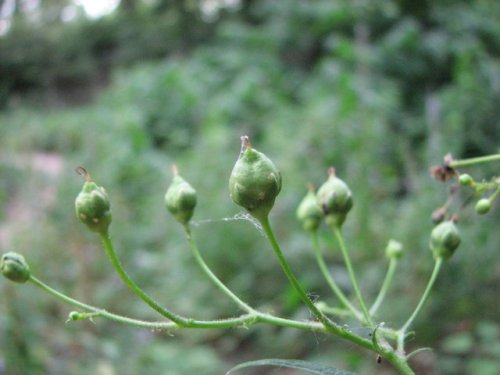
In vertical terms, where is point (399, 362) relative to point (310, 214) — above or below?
below

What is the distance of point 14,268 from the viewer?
0.63 meters

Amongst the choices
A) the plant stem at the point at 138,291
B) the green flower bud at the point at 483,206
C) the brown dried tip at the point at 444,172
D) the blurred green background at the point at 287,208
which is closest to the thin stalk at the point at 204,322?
the plant stem at the point at 138,291

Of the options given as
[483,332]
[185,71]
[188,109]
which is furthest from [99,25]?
[483,332]

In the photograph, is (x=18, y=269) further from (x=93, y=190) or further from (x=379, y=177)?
(x=379, y=177)

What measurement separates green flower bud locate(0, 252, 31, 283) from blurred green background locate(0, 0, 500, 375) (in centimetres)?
145

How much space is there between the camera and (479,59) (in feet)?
12.1

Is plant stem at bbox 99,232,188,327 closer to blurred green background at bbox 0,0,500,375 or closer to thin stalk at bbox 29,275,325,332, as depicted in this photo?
thin stalk at bbox 29,275,325,332

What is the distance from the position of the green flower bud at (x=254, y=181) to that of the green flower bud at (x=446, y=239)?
0.30 metres

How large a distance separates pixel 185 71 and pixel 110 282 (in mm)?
5279

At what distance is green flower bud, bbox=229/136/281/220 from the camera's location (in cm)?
56

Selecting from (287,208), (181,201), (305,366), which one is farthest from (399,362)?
(287,208)

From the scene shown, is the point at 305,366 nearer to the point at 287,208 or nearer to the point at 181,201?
the point at 181,201

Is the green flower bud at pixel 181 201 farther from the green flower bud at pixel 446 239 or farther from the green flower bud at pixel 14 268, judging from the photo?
the green flower bud at pixel 446 239

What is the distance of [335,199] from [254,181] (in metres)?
0.25
